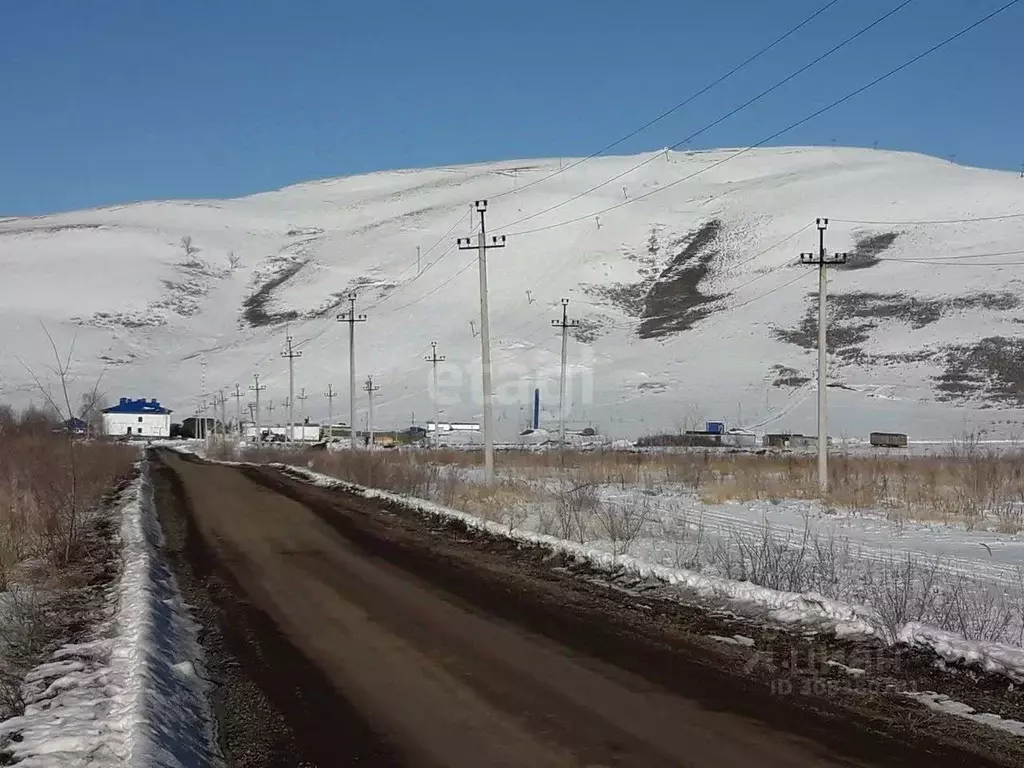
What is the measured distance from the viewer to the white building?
11781 cm

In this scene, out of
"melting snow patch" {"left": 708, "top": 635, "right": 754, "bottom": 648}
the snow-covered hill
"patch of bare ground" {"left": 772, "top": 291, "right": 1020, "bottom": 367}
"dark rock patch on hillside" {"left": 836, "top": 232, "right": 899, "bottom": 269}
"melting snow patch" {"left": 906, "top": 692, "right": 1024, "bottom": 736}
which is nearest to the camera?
"melting snow patch" {"left": 906, "top": 692, "right": 1024, "bottom": 736}

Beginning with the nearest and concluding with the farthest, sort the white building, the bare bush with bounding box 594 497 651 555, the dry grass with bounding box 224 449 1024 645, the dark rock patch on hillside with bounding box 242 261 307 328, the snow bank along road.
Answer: the snow bank along road < the dry grass with bounding box 224 449 1024 645 < the bare bush with bounding box 594 497 651 555 < the white building < the dark rock patch on hillside with bounding box 242 261 307 328

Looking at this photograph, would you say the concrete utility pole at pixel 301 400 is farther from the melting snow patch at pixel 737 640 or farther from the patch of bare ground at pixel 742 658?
the melting snow patch at pixel 737 640

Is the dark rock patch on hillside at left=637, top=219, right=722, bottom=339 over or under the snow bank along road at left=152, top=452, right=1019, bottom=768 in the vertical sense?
over

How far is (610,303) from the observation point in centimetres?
13225

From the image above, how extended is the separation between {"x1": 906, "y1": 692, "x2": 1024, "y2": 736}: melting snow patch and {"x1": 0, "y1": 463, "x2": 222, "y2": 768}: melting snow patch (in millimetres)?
4687

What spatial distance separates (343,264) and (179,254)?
33.7 metres

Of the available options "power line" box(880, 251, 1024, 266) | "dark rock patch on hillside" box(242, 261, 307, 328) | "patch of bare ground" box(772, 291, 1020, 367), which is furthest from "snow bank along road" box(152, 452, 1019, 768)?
"dark rock patch on hillside" box(242, 261, 307, 328)

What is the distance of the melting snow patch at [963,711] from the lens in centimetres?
610

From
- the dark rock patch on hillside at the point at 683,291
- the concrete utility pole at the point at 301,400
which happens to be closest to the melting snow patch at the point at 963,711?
the concrete utility pole at the point at 301,400

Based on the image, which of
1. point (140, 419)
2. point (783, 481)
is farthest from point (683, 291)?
point (783, 481)

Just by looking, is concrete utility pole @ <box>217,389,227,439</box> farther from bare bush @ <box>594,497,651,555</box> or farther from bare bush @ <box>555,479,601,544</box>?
bare bush @ <box>594,497,651,555</box>

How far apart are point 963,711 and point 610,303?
127 meters

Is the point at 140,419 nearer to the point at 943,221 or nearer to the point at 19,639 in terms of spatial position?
the point at 943,221
